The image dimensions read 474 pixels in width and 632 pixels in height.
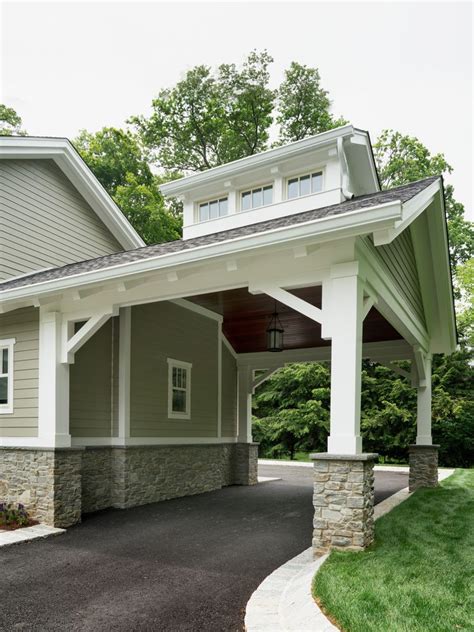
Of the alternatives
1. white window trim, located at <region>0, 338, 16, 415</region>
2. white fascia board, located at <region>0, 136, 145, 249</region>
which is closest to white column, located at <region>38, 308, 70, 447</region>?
white window trim, located at <region>0, 338, 16, 415</region>

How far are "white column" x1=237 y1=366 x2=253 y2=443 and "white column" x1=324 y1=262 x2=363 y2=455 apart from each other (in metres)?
7.51

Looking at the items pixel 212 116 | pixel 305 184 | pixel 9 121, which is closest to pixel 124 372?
pixel 305 184

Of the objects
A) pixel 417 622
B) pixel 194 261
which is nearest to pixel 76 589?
pixel 417 622

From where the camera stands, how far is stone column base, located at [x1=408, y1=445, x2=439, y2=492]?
37.0ft

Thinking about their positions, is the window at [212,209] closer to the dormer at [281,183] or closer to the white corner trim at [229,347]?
the dormer at [281,183]

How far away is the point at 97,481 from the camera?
839 centimetres

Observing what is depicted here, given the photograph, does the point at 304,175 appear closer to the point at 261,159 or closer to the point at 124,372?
the point at 261,159

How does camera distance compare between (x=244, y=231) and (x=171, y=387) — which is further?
(x=171, y=387)

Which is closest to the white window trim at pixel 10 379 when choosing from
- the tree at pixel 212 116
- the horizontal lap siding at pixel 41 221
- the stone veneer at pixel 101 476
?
the stone veneer at pixel 101 476

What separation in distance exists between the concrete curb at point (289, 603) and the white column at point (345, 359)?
1.20m

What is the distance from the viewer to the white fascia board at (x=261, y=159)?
1046 cm

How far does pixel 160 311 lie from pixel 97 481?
11.1ft

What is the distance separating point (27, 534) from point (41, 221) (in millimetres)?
6146

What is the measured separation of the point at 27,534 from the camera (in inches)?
261
